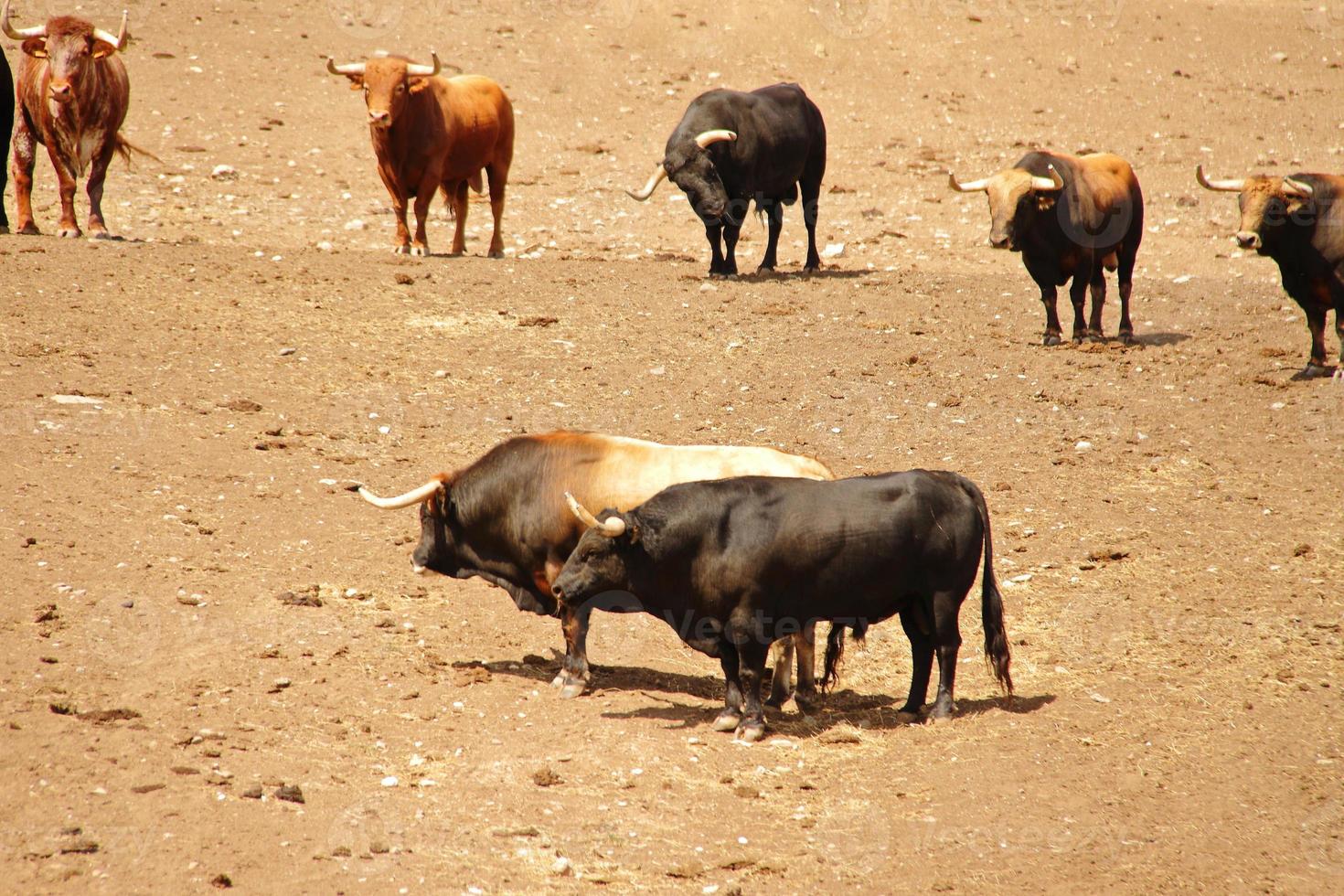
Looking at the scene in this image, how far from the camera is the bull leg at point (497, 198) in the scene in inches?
687

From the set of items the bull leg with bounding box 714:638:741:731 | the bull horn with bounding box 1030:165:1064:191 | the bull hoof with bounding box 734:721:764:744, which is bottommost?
the bull hoof with bounding box 734:721:764:744

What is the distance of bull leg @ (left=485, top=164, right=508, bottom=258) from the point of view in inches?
687

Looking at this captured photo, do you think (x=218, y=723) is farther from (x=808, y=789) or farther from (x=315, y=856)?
(x=808, y=789)

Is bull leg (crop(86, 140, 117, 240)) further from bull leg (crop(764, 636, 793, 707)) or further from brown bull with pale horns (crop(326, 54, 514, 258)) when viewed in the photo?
bull leg (crop(764, 636, 793, 707))

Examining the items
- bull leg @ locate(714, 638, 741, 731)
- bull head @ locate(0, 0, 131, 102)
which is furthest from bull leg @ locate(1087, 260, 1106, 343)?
bull head @ locate(0, 0, 131, 102)

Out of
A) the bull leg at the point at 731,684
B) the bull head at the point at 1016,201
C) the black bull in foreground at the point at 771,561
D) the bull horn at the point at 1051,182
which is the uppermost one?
the bull horn at the point at 1051,182

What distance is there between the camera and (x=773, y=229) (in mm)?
16734

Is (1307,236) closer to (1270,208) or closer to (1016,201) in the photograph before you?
(1270,208)

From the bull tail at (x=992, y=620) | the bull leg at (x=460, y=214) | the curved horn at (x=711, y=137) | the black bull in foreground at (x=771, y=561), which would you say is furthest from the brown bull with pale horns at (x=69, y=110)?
the bull tail at (x=992, y=620)

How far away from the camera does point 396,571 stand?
9.34 metres

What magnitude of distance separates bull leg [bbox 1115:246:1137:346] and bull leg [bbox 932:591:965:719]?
7508mm

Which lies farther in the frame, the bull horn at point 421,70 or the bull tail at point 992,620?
the bull horn at point 421,70

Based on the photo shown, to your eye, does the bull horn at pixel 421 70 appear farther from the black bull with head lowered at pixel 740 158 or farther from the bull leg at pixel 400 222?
the black bull with head lowered at pixel 740 158

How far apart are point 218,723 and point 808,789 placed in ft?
9.29
